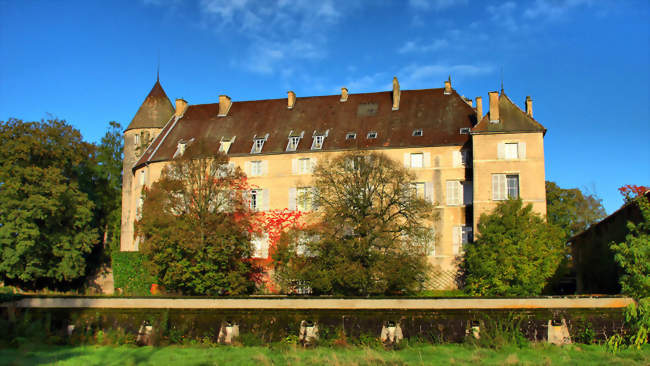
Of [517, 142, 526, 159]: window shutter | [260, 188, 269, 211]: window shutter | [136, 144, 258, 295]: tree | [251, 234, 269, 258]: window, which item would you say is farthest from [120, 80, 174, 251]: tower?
[517, 142, 526, 159]: window shutter

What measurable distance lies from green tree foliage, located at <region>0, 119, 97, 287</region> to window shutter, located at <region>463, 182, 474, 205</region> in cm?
2425

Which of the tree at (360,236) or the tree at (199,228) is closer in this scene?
the tree at (360,236)

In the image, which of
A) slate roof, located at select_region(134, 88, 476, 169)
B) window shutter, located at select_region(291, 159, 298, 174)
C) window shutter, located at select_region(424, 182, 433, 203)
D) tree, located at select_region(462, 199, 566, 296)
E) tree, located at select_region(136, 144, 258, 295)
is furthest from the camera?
window shutter, located at select_region(291, 159, 298, 174)

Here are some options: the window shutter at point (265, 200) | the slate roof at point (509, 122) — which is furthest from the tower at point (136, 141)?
the slate roof at point (509, 122)

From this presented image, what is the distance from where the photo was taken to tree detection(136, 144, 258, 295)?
3128 cm

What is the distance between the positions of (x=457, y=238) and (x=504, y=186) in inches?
159

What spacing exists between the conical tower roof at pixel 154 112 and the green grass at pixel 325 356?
1143 inches

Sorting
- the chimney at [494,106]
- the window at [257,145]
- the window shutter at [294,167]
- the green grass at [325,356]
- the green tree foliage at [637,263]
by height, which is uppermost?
the chimney at [494,106]

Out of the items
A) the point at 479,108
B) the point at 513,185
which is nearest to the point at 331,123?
the point at 479,108

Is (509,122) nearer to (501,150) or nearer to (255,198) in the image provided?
(501,150)

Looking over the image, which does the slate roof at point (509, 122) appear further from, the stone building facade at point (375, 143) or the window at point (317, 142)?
the window at point (317, 142)

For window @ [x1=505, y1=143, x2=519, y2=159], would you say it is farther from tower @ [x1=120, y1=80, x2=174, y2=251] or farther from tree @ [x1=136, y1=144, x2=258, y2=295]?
tower @ [x1=120, y1=80, x2=174, y2=251]

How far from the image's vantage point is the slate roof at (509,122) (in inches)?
1425

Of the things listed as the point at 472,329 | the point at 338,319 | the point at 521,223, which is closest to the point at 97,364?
the point at 338,319
